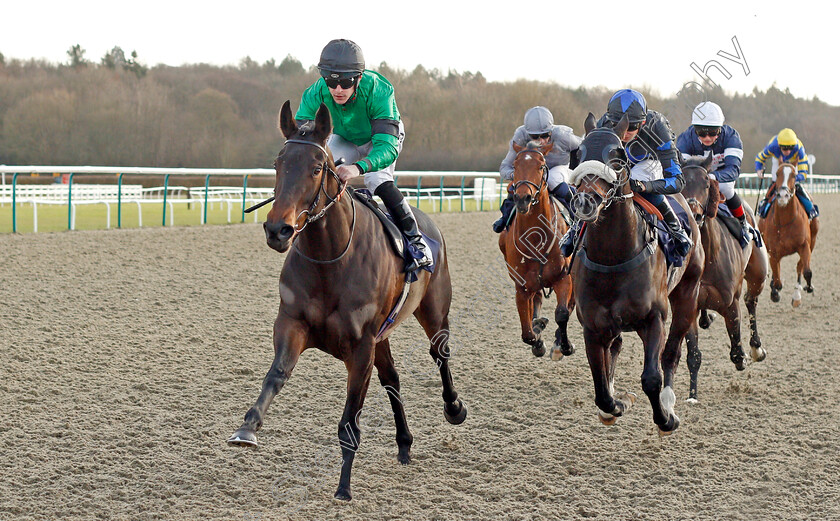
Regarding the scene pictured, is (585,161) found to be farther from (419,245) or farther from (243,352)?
(243,352)

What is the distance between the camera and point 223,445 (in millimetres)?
4359

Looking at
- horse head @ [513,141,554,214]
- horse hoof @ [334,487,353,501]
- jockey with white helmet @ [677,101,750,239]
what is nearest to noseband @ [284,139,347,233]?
horse hoof @ [334,487,353,501]

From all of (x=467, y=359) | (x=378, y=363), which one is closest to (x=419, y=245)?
(x=378, y=363)

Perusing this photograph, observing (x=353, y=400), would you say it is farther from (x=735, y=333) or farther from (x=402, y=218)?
(x=735, y=333)

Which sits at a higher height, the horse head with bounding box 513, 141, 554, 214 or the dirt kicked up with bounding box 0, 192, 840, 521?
the horse head with bounding box 513, 141, 554, 214

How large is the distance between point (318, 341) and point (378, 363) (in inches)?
29.5

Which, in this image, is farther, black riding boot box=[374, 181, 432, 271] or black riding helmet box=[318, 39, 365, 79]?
black riding boot box=[374, 181, 432, 271]

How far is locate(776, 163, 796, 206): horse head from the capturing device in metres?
9.46

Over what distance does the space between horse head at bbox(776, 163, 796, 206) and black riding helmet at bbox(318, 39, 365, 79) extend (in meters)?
7.14

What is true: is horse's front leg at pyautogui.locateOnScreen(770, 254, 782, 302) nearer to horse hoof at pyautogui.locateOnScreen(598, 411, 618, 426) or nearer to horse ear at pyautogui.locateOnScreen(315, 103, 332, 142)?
horse hoof at pyautogui.locateOnScreen(598, 411, 618, 426)

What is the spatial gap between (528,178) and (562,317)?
1.06 meters

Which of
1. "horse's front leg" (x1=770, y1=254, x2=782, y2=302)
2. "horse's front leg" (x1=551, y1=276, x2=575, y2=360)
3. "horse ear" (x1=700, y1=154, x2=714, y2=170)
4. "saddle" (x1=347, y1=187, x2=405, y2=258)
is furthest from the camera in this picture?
"horse's front leg" (x1=770, y1=254, x2=782, y2=302)

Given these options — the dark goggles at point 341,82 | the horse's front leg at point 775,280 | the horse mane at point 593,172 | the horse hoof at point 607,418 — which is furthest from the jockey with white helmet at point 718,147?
the horse's front leg at point 775,280

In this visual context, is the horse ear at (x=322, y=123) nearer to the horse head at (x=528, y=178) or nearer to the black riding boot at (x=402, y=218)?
the black riding boot at (x=402, y=218)
